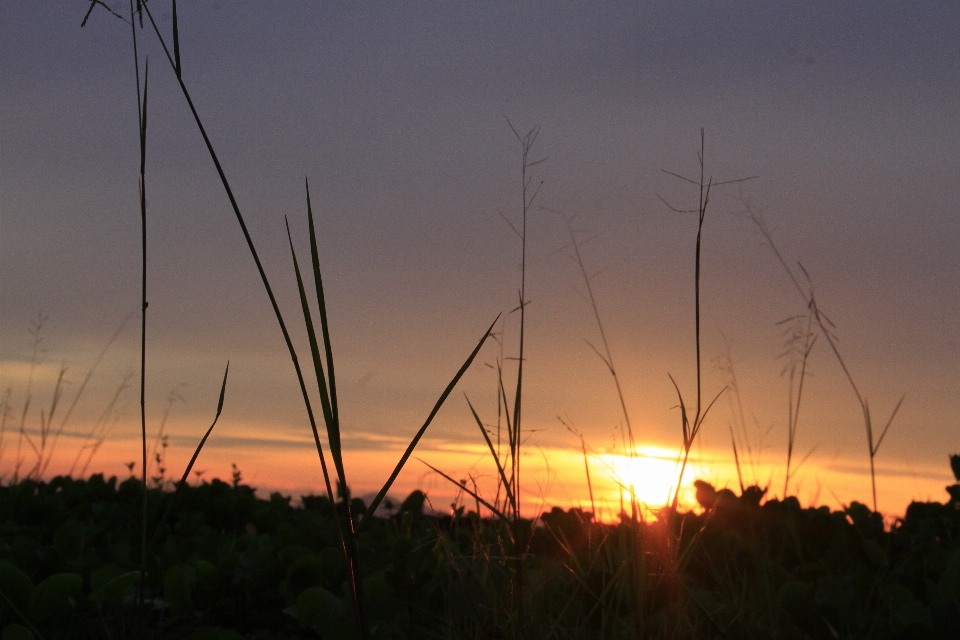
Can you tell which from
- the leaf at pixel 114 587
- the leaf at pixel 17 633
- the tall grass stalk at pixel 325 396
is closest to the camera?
the tall grass stalk at pixel 325 396

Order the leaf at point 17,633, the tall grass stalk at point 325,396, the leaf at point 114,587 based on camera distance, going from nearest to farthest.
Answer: the tall grass stalk at point 325,396
the leaf at point 17,633
the leaf at point 114,587

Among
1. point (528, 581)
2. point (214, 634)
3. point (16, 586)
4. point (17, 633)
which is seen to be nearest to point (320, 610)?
point (214, 634)

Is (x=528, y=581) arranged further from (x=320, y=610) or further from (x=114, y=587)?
(x=114, y=587)

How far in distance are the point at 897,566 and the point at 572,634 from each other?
934 millimetres

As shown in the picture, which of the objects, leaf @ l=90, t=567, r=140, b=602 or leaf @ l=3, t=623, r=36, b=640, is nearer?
leaf @ l=3, t=623, r=36, b=640

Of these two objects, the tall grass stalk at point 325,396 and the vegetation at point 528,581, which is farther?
the vegetation at point 528,581

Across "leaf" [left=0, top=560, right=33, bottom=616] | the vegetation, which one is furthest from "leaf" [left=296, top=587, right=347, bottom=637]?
"leaf" [left=0, top=560, right=33, bottom=616]

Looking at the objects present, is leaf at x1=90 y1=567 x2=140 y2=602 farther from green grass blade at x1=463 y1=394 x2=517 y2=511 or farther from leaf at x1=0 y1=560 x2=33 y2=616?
green grass blade at x1=463 y1=394 x2=517 y2=511

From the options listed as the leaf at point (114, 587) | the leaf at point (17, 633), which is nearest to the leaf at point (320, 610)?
the leaf at point (114, 587)

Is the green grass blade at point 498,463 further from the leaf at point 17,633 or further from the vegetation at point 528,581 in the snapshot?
the leaf at point 17,633

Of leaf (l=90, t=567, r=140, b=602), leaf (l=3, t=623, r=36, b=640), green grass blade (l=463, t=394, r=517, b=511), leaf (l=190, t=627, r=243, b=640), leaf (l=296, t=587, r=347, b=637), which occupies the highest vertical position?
green grass blade (l=463, t=394, r=517, b=511)

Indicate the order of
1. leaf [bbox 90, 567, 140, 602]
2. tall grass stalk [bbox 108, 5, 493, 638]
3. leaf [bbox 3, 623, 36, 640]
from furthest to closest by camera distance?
1. leaf [bbox 90, 567, 140, 602]
2. leaf [bbox 3, 623, 36, 640]
3. tall grass stalk [bbox 108, 5, 493, 638]

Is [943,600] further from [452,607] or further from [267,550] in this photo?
[267,550]

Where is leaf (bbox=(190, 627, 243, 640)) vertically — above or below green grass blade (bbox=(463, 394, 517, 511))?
below
